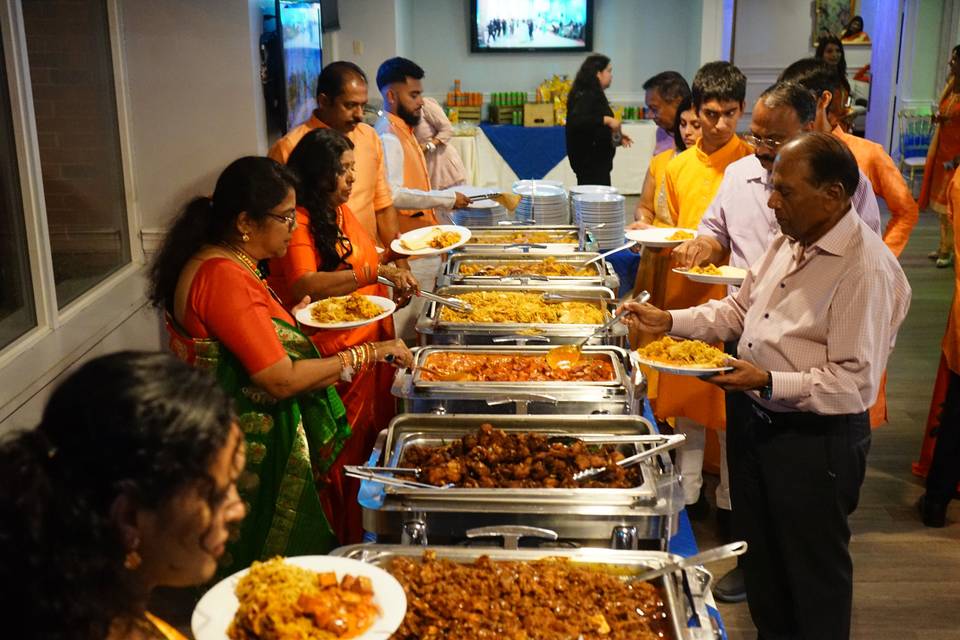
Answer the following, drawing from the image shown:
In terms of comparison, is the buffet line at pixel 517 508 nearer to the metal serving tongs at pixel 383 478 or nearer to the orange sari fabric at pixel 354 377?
the metal serving tongs at pixel 383 478

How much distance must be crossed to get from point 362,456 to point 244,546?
55 centimetres

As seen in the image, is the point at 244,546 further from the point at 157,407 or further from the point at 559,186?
the point at 559,186

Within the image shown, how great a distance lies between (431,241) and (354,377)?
88cm

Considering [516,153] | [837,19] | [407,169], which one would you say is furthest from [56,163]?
[837,19]

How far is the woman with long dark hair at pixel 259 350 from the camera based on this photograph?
209 cm

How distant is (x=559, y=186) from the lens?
492 cm

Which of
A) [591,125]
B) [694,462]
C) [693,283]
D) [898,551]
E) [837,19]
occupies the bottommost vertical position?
[898,551]

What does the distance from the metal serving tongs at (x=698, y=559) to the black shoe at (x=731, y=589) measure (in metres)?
1.42

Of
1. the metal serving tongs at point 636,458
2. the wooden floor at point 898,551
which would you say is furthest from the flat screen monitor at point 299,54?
the metal serving tongs at point 636,458

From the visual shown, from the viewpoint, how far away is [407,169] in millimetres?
4410

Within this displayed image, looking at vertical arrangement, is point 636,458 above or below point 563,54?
below

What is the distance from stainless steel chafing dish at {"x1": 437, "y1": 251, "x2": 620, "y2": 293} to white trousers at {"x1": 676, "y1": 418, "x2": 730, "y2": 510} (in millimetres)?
564

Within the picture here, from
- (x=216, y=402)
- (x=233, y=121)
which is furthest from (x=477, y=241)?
(x=216, y=402)

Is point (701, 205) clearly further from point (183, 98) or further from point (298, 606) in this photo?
point (298, 606)
